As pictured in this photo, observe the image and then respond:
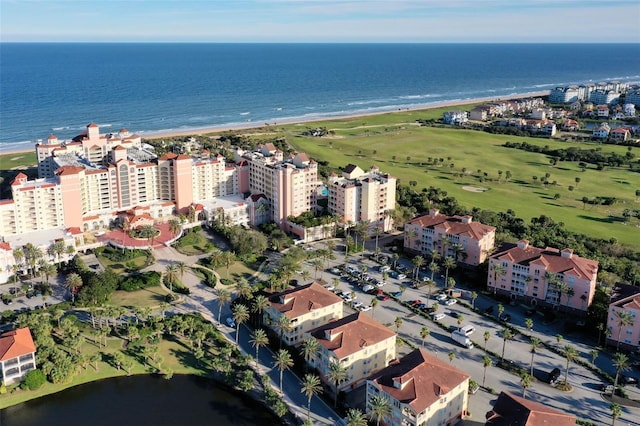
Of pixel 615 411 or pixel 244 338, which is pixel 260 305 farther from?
pixel 615 411

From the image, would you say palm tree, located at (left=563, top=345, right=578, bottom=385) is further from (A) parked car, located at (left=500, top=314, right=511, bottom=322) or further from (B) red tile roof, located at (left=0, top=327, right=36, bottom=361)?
(B) red tile roof, located at (left=0, top=327, right=36, bottom=361)

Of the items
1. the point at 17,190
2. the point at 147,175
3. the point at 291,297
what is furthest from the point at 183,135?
the point at 291,297

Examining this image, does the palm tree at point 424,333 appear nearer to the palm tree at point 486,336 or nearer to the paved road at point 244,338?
the palm tree at point 486,336

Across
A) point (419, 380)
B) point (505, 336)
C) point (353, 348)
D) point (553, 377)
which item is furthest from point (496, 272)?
point (419, 380)

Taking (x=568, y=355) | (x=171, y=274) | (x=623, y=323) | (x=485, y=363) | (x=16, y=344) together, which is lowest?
(x=485, y=363)

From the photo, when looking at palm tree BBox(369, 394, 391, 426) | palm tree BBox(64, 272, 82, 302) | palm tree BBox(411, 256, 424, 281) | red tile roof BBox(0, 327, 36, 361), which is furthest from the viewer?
palm tree BBox(411, 256, 424, 281)

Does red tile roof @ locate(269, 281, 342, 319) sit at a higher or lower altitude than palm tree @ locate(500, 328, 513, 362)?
higher

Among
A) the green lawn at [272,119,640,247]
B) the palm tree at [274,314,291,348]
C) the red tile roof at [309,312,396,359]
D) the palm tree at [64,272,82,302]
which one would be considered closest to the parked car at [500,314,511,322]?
the red tile roof at [309,312,396,359]
